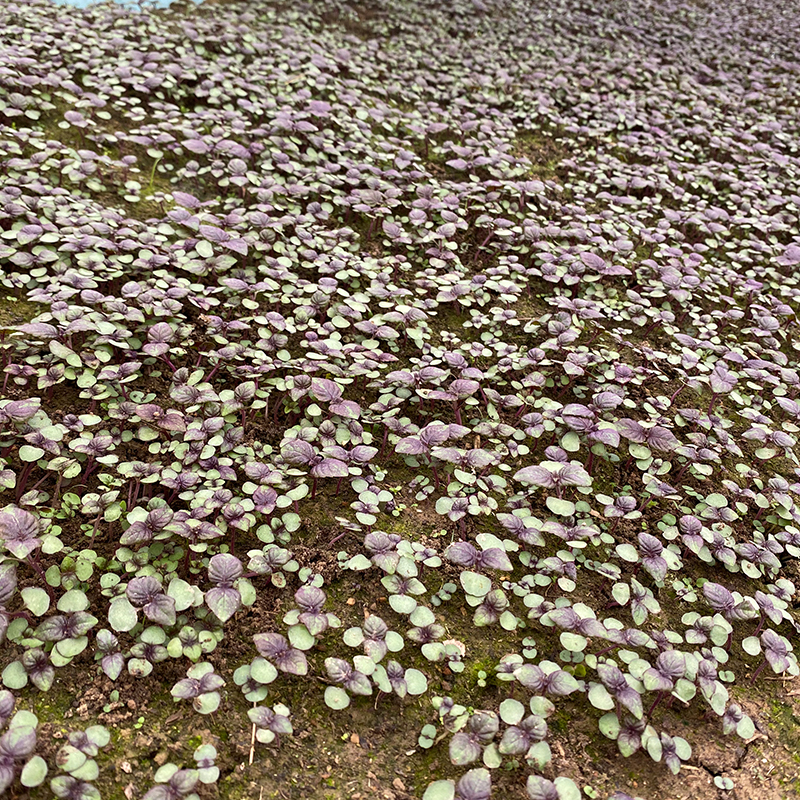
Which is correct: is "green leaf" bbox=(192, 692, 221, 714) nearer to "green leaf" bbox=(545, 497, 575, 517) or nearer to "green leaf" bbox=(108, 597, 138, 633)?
"green leaf" bbox=(108, 597, 138, 633)

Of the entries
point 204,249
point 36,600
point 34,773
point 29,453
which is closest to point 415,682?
point 34,773

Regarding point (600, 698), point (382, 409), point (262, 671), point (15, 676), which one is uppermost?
point (600, 698)

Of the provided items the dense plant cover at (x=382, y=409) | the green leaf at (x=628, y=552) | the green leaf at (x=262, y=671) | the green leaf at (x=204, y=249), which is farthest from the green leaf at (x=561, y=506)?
the green leaf at (x=204, y=249)

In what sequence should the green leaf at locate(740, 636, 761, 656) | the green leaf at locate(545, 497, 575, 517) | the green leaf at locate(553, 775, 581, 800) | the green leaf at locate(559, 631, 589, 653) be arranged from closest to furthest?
the green leaf at locate(553, 775, 581, 800) → the green leaf at locate(559, 631, 589, 653) → the green leaf at locate(740, 636, 761, 656) → the green leaf at locate(545, 497, 575, 517)

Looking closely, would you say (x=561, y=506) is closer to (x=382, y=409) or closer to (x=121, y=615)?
(x=382, y=409)

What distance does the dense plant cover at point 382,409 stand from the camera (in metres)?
2.06

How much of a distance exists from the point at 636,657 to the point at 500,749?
0.65 meters

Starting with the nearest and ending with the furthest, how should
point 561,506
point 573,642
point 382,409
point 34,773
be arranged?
point 34,773, point 573,642, point 561,506, point 382,409

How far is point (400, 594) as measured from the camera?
89.1 inches

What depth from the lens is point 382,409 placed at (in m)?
2.98

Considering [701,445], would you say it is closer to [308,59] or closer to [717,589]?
[717,589]

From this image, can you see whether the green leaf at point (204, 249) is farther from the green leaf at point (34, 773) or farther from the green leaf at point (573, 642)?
the green leaf at point (573, 642)

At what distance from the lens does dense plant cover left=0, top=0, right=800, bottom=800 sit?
6.77 feet

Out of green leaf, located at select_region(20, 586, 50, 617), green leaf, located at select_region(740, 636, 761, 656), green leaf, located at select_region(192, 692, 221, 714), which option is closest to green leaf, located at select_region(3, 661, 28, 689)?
green leaf, located at select_region(20, 586, 50, 617)
